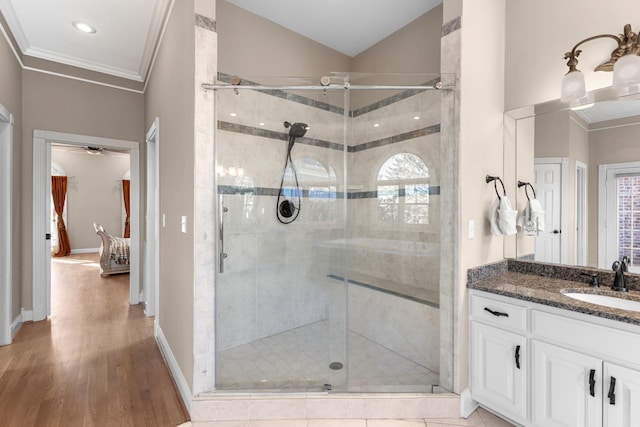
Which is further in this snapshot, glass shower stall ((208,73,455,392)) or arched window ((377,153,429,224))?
arched window ((377,153,429,224))

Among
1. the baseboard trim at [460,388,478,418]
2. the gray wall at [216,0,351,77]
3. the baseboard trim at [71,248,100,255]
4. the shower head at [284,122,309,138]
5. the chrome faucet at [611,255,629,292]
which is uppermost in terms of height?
the gray wall at [216,0,351,77]

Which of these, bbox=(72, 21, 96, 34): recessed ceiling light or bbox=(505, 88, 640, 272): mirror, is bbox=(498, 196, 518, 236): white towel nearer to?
bbox=(505, 88, 640, 272): mirror

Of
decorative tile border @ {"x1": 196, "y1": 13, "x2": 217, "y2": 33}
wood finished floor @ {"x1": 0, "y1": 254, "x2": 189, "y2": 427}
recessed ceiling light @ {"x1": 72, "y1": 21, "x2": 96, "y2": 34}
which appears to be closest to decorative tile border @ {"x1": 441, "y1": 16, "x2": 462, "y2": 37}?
decorative tile border @ {"x1": 196, "y1": 13, "x2": 217, "y2": 33}

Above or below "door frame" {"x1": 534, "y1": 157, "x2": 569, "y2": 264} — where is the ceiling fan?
above

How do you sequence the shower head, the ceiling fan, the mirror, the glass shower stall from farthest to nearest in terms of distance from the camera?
1. the ceiling fan
2. the shower head
3. the glass shower stall
4. the mirror

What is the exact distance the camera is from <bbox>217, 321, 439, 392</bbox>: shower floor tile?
6.68 ft

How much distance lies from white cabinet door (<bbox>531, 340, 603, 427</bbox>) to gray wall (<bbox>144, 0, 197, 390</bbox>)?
1.98 metres

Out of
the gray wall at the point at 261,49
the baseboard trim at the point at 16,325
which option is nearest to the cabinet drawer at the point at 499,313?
the gray wall at the point at 261,49

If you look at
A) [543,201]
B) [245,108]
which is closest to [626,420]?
[543,201]

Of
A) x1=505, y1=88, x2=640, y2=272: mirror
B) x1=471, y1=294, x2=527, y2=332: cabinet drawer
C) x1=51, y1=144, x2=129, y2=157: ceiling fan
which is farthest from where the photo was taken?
x1=51, y1=144, x2=129, y2=157: ceiling fan

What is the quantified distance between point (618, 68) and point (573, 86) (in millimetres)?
193

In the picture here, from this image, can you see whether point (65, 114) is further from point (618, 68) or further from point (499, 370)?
point (618, 68)

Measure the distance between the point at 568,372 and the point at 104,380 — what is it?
9.86 ft

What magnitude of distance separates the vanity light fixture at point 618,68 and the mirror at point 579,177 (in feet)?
0.40
